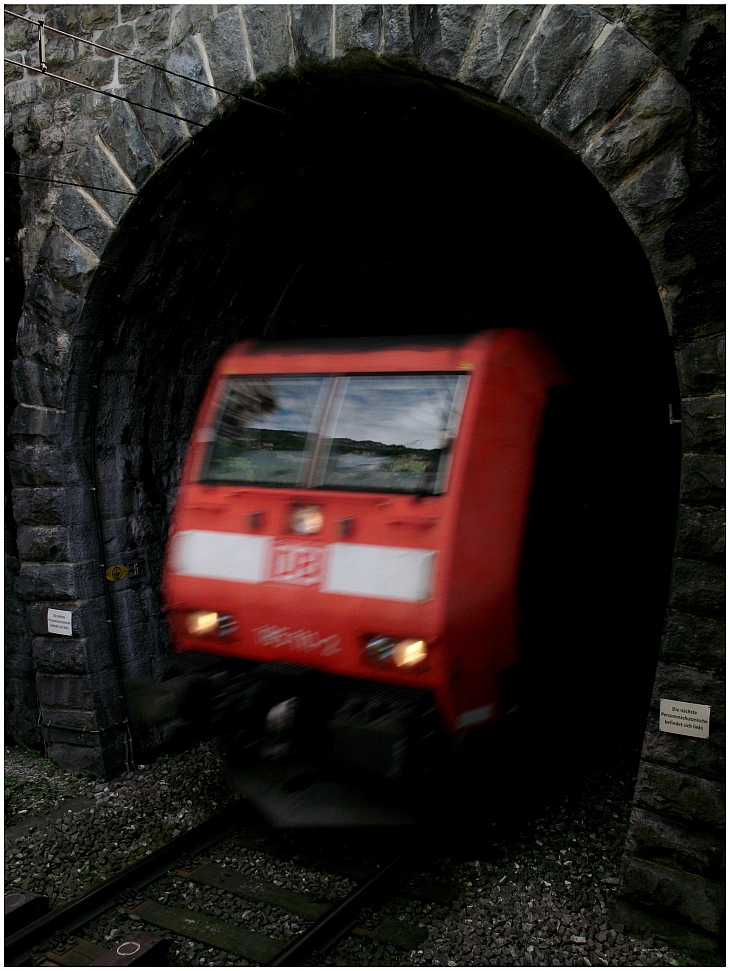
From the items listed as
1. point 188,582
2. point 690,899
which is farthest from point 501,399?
point 690,899

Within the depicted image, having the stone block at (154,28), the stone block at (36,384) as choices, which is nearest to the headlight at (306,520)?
the stone block at (36,384)

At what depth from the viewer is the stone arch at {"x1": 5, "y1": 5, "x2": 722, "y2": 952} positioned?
3475mm

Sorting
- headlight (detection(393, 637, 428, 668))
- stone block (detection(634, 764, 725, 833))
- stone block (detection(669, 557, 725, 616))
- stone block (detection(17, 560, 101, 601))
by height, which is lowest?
stone block (detection(634, 764, 725, 833))

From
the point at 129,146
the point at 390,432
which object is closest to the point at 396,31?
the point at 129,146

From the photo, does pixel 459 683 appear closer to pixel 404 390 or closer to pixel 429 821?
pixel 429 821

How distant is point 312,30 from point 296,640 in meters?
3.19

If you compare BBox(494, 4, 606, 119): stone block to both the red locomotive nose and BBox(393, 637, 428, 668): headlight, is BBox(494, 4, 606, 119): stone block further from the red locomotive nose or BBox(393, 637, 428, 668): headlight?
BBox(393, 637, 428, 668): headlight

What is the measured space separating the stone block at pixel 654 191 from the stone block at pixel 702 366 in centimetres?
57

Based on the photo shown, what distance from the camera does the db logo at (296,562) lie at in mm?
4109

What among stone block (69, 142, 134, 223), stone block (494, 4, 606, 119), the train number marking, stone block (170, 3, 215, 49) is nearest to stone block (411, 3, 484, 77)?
stone block (494, 4, 606, 119)

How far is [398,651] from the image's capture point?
3.79 m

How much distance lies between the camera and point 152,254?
5.34 m

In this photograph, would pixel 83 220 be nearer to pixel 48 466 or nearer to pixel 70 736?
pixel 48 466

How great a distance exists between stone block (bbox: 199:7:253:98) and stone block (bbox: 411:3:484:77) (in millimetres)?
1062
